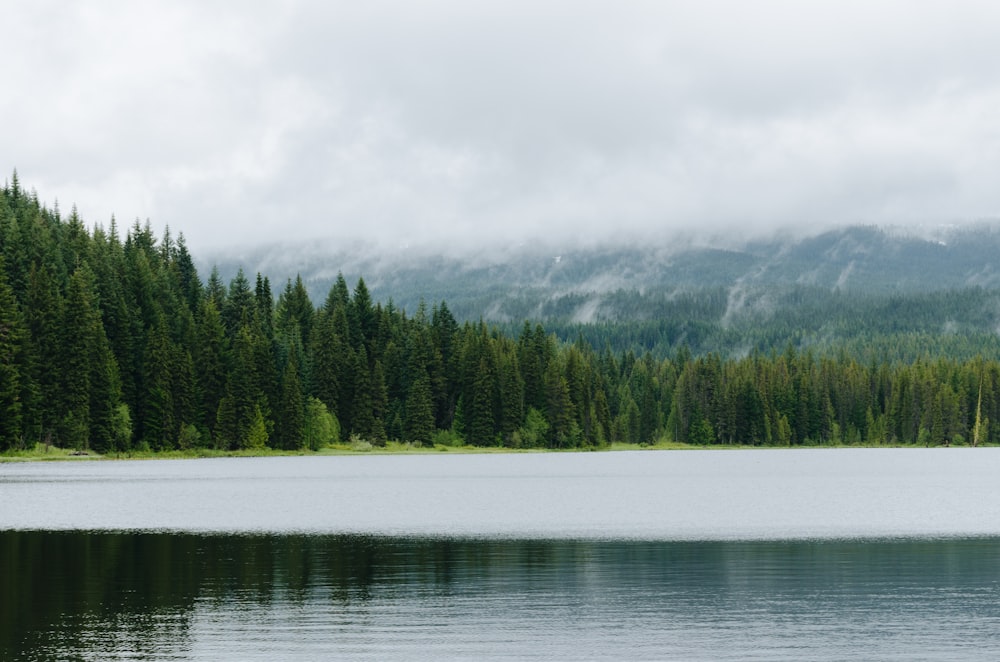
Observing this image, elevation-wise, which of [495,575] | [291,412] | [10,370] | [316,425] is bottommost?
[495,575]

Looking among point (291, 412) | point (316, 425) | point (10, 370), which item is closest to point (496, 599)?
point (10, 370)

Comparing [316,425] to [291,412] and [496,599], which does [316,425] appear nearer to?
[291,412]

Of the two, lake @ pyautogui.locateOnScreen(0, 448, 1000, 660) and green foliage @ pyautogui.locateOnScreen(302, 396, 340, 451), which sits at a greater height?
green foliage @ pyautogui.locateOnScreen(302, 396, 340, 451)

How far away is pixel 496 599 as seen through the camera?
141ft

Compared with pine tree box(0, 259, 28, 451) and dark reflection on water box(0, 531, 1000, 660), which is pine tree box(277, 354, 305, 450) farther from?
dark reflection on water box(0, 531, 1000, 660)

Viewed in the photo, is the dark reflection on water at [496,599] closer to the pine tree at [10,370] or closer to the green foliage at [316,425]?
the pine tree at [10,370]

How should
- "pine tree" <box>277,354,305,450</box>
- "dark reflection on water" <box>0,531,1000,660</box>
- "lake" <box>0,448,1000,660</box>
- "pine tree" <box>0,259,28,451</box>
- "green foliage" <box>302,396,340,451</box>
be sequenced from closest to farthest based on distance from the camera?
"dark reflection on water" <box>0,531,1000,660</box>
"lake" <box>0,448,1000,660</box>
"pine tree" <box>0,259,28,451</box>
"pine tree" <box>277,354,305,450</box>
"green foliage" <box>302,396,340,451</box>

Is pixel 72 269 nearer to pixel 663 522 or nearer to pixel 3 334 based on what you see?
pixel 3 334

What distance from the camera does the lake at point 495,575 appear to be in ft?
116

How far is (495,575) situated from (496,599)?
5.95m

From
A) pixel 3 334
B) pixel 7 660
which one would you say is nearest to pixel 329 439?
pixel 3 334

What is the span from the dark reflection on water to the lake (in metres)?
0.13

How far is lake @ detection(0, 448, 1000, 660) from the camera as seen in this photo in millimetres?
35312

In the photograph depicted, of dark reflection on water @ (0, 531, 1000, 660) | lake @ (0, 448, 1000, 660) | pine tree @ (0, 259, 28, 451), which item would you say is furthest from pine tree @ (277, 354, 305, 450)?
dark reflection on water @ (0, 531, 1000, 660)
